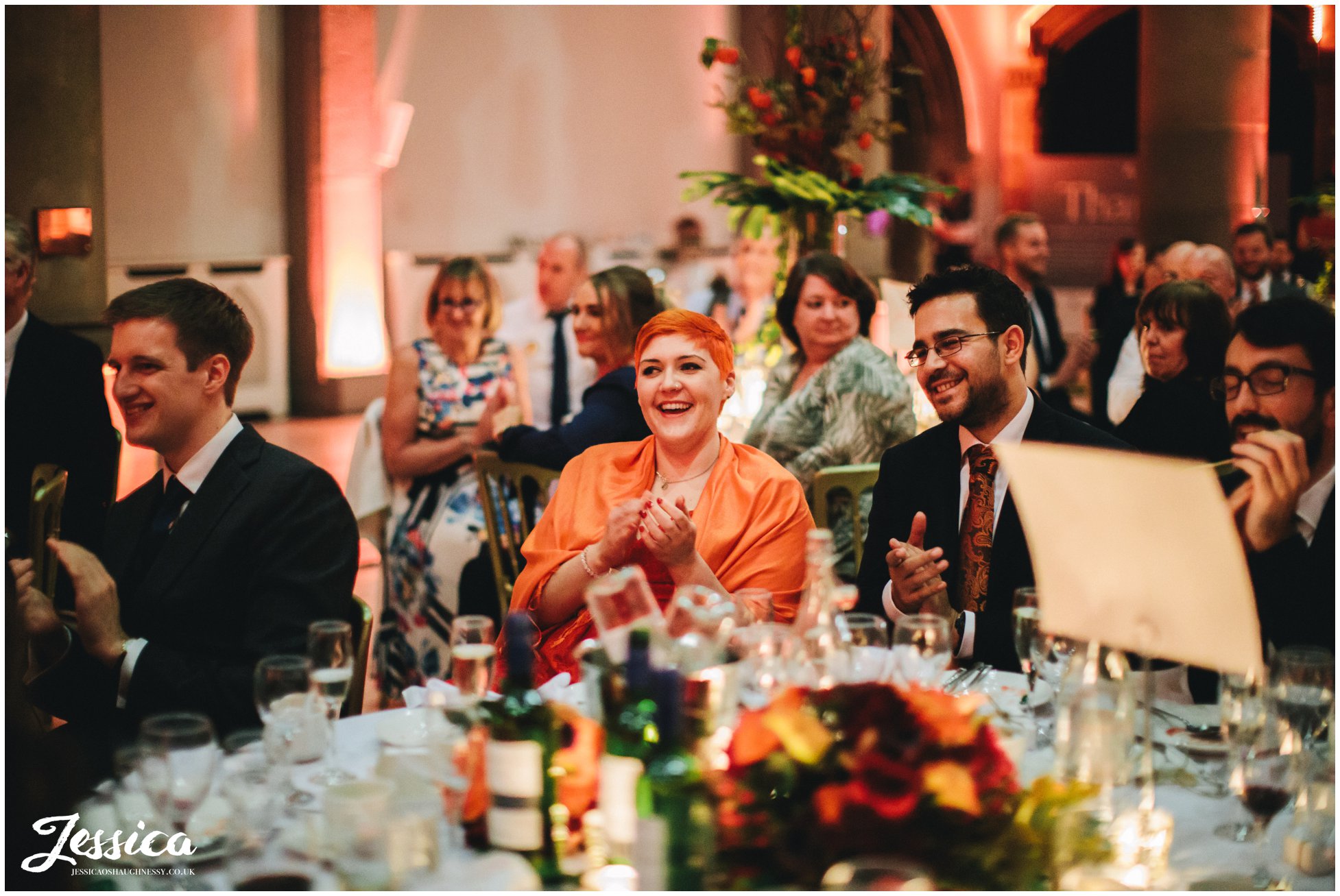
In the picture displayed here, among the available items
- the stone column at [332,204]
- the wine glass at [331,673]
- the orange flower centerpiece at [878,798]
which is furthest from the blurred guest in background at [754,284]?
the stone column at [332,204]

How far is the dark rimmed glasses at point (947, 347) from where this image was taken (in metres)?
2.70

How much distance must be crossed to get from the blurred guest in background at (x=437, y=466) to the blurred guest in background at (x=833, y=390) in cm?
99

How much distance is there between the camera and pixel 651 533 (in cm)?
255

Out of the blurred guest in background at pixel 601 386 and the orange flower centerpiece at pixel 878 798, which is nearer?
the orange flower centerpiece at pixel 878 798

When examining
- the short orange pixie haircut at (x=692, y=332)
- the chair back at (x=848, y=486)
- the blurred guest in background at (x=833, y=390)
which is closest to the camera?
the short orange pixie haircut at (x=692, y=332)

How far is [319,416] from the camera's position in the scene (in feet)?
35.0

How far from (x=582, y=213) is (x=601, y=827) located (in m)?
10.9

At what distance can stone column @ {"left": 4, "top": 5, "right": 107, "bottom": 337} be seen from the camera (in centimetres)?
545

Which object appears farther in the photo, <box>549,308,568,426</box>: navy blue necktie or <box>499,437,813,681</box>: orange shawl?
<box>549,308,568,426</box>: navy blue necktie

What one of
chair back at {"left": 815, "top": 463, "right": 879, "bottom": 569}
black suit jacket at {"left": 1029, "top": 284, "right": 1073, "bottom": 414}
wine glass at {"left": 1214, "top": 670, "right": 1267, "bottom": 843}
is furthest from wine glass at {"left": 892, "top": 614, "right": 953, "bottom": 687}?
black suit jacket at {"left": 1029, "top": 284, "right": 1073, "bottom": 414}

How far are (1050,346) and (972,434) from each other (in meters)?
4.08

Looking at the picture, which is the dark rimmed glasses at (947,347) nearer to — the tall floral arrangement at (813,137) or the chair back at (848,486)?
the chair back at (848,486)

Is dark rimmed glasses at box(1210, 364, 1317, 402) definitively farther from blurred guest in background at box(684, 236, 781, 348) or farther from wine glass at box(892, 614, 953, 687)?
blurred guest in background at box(684, 236, 781, 348)

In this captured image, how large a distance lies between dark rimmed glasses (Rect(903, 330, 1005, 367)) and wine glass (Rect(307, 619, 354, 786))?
1.29m
